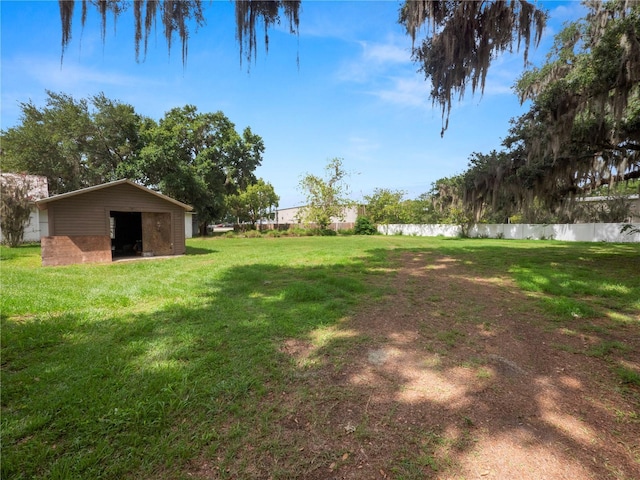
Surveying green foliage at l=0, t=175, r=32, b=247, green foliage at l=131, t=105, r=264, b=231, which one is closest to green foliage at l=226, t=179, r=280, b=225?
green foliage at l=131, t=105, r=264, b=231

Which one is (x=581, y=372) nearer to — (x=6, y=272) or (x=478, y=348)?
(x=478, y=348)

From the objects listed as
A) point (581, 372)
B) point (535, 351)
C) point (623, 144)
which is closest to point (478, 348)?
point (535, 351)

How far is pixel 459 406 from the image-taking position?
2.17 m

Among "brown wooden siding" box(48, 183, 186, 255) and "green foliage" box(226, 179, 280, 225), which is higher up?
"green foliage" box(226, 179, 280, 225)

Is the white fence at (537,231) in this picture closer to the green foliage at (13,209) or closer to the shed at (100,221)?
the shed at (100,221)

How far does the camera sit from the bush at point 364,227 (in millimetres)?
30573

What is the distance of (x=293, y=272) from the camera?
7328 millimetres

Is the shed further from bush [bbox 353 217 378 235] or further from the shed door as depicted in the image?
bush [bbox 353 217 378 235]

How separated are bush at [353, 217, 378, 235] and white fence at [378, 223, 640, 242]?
226 cm

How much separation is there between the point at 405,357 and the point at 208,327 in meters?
2.34

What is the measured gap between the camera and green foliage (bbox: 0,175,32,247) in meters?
13.3

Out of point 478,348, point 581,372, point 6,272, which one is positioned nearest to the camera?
point 581,372

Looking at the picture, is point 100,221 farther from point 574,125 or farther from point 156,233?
point 574,125

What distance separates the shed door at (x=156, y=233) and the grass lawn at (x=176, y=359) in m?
5.89
